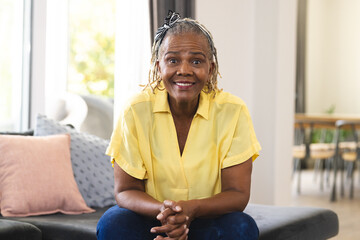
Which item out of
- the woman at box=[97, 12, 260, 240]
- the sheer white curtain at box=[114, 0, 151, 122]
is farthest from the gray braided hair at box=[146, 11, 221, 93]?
the sheer white curtain at box=[114, 0, 151, 122]

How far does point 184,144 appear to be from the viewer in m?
1.72

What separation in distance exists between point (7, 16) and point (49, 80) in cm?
79

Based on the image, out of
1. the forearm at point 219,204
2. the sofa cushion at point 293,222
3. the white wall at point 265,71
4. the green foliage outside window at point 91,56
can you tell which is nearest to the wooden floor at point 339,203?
the white wall at point 265,71

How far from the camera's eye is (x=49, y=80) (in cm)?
367

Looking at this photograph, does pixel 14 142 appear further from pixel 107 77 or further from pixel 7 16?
pixel 107 77

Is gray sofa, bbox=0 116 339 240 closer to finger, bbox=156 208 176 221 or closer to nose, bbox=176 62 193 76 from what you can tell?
finger, bbox=156 208 176 221

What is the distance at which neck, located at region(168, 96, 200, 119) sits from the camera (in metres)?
1.73

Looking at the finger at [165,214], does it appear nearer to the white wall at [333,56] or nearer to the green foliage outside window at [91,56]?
the green foliage outside window at [91,56]

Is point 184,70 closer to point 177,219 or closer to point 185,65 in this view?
point 185,65

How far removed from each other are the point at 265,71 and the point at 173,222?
2.80 meters

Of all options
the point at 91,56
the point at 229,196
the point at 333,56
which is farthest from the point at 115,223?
the point at 333,56

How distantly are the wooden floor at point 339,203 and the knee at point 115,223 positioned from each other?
237cm

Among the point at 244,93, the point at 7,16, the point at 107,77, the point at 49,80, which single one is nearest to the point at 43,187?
the point at 7,16

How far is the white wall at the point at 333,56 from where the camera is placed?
830 centimetres
